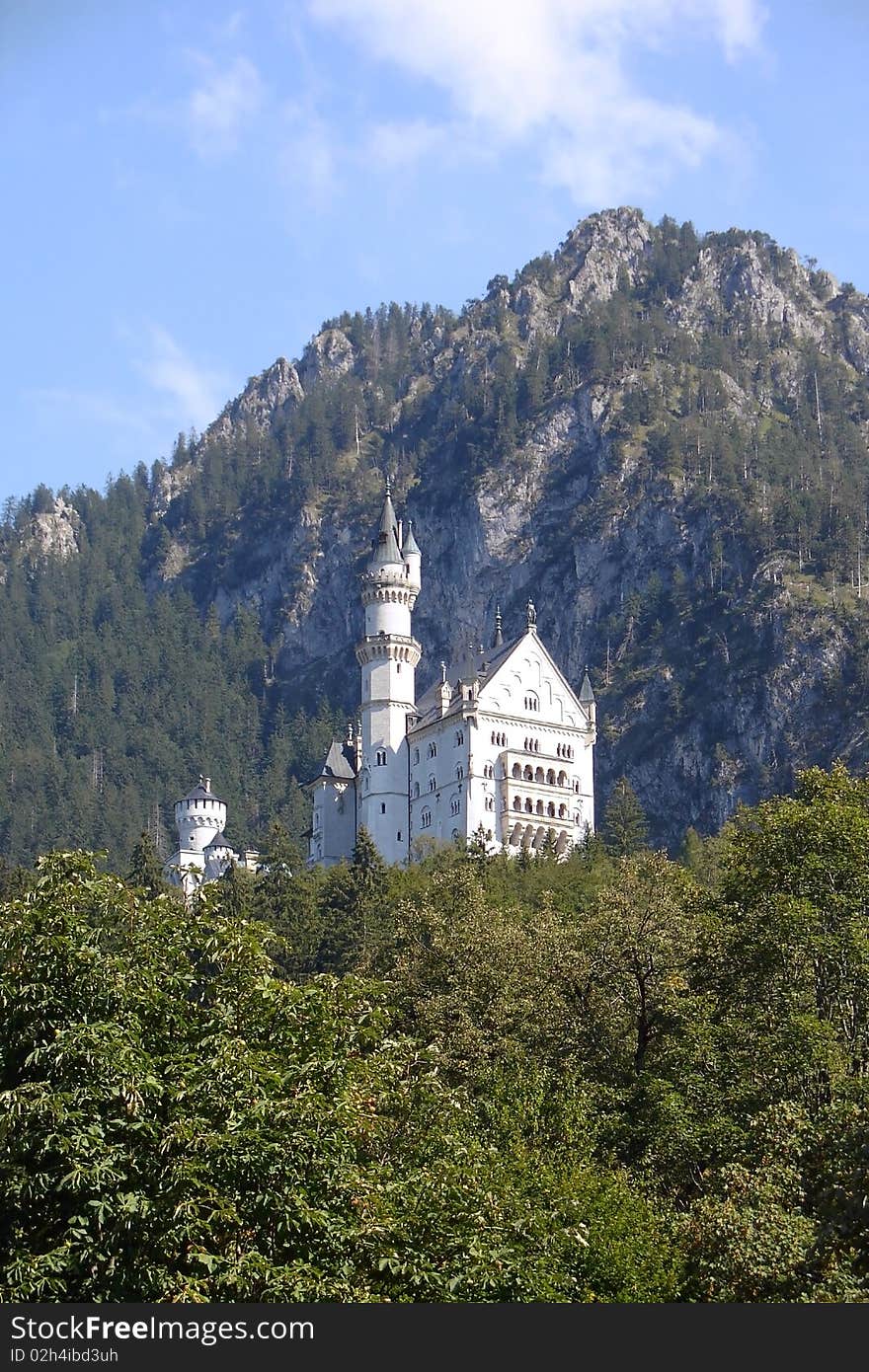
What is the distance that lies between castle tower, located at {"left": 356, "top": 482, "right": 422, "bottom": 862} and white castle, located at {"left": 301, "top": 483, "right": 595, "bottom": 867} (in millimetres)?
68

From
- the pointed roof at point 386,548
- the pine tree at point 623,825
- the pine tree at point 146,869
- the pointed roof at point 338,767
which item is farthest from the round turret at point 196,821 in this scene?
the pine tree at point 146,869

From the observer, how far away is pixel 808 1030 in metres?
38.9

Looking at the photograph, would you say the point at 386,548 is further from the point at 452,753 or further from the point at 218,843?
the point at 218,843

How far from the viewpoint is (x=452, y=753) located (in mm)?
118125

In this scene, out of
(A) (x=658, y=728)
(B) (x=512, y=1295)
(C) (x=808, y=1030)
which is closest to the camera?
(B) (x=512, y=1295)

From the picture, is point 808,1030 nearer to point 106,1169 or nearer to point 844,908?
point 844,908

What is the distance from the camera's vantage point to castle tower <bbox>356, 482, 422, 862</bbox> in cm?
12250

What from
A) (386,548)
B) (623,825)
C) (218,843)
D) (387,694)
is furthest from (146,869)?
(218,843)

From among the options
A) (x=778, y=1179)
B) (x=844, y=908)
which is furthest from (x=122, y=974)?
(x=844, y=908)

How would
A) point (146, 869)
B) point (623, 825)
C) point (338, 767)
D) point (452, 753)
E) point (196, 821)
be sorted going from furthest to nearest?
point (196, 821), point (338, 767), point (623, 825), point (452, 753), point (146, 869)

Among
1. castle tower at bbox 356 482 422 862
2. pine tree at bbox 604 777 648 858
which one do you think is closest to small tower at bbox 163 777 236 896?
pine tree at bbox 604 777 648 858

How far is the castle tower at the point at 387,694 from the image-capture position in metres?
122

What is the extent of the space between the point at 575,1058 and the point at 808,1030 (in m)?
7.58

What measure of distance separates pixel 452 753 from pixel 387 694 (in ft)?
30.7
